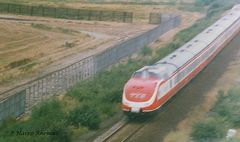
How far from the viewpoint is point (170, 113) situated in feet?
102

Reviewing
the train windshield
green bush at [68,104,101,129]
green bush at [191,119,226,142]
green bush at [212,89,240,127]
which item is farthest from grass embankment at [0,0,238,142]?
green bush at [212,89,240,127]

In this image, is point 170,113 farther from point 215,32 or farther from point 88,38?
point 88,38

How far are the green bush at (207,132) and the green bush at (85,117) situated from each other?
6.19 meters

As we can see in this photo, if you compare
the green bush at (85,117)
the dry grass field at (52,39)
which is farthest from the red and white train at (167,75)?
the dry grass field at (52,39)

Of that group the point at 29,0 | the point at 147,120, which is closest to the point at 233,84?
the point at 147,120

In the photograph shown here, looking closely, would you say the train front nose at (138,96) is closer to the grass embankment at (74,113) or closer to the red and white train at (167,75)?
the red and white train at (167,75)

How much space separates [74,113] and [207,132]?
8426 millimetres

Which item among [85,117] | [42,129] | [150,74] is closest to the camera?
[42,129]

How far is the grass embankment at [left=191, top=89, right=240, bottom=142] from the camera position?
24.8m

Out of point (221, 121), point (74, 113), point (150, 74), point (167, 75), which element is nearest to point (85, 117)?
Result: point (74, 113)

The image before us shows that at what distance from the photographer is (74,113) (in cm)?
2927

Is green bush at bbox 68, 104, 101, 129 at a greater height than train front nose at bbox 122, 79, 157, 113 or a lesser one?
lesser

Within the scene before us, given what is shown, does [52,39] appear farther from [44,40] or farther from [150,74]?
[150,74]

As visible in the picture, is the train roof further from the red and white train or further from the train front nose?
the train front nose
